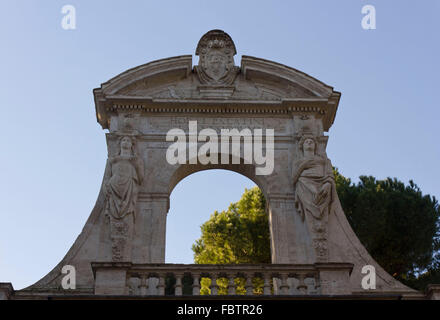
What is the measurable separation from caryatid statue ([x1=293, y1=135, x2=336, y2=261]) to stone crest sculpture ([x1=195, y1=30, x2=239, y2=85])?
305 centimetres

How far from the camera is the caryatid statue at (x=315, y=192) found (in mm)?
14461

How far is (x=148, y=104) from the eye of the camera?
1625 cm

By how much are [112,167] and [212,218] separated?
1428 centimetres

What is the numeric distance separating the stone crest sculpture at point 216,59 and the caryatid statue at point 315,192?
10.0 ft

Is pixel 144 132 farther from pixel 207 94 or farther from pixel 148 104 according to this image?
pixel 207 94

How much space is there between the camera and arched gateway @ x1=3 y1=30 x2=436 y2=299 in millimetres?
13148

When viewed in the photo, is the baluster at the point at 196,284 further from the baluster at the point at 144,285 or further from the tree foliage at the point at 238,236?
the tree foliage at the point at 238,236

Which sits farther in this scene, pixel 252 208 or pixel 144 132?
pixel 252 208

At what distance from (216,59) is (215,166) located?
10.3 ft

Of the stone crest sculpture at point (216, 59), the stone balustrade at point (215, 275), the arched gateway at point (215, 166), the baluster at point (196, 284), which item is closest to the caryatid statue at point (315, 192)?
the arched gateway at point (215, 166)

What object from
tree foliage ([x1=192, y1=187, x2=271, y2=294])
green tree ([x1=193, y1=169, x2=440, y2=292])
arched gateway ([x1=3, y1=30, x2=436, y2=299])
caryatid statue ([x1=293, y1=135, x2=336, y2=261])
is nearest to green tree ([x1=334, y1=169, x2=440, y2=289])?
green tree ([x1=193, y1=169, x2=440, y2=292])
